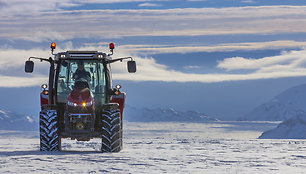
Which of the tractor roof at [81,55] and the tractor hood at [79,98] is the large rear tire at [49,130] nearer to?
the tractor hood at [79,98]

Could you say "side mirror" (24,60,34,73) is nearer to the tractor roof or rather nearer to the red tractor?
the red tractor

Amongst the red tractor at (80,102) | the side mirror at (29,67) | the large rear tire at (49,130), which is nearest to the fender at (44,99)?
the red tractor at (80,102)

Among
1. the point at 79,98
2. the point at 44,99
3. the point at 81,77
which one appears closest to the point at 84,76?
the point at 81,77

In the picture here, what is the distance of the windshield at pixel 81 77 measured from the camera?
14.4 metres

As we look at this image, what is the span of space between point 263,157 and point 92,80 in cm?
495

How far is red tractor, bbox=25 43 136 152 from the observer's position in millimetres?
13648

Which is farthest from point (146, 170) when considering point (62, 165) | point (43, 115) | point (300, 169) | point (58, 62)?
point (58, 62)

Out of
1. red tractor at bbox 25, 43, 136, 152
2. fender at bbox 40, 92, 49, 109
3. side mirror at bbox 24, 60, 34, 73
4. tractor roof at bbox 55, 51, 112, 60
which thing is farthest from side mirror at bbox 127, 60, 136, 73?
fender at bbox 40, 92, 49, 109

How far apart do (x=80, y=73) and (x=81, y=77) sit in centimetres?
12

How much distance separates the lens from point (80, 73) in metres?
14.5

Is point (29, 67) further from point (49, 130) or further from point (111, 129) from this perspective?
point (111, 129)

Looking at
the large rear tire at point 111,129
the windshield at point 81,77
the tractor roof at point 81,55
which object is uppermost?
the tractor roof at point 81,55

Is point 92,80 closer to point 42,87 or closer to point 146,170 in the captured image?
point 42,87

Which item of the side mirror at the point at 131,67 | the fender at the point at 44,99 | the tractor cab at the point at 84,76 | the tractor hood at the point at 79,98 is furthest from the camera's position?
the fender at the point at 44,99
